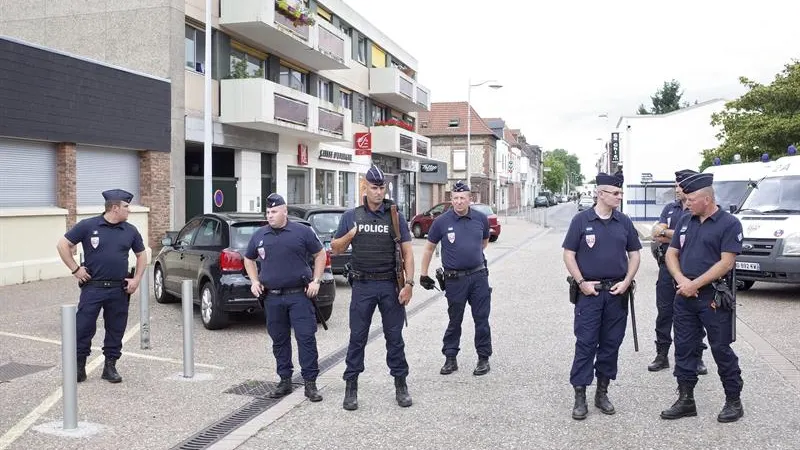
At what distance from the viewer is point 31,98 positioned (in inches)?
570

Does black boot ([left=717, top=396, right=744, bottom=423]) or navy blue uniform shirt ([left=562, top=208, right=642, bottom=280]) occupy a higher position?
navy blue uniform shirt ([left=562, top=208, right=642, bottom=280])

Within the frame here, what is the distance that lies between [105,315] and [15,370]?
1310mm

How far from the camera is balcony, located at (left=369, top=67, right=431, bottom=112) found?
34250 millimetres

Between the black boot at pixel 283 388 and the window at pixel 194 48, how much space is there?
1553 cm

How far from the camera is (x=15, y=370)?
7.14m

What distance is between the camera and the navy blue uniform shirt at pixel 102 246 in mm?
6555

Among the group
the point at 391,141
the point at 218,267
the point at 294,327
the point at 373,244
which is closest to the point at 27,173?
the point at 218,267

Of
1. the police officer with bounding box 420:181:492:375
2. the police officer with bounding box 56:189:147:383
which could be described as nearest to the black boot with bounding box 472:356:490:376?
the police officer with bounding box 420:181:492:375

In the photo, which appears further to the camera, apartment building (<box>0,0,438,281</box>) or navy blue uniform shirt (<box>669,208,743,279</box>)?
apartment building (<box>0,0,438,281</box>)

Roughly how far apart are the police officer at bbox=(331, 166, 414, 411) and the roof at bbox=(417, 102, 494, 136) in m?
58.3

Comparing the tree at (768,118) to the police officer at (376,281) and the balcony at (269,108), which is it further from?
the police officer at (376,281)

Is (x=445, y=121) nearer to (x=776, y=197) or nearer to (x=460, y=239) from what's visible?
(x=776, y=197)

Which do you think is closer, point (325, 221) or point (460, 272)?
point (460, 272)

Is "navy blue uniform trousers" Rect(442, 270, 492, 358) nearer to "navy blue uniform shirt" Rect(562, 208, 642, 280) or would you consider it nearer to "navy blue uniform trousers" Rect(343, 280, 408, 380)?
"navy blue uniform trousers" Rect(343, 280, 408, 380)
